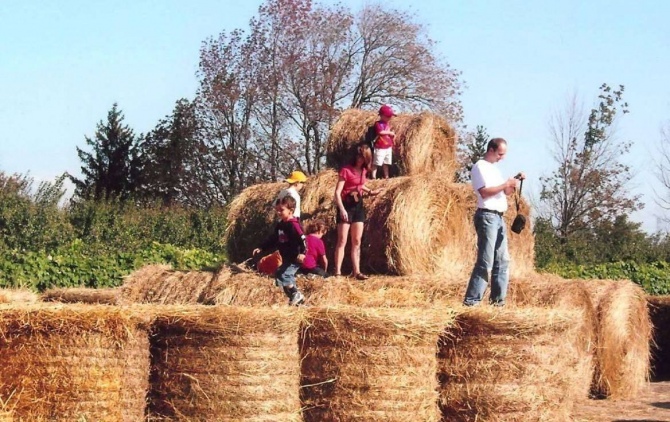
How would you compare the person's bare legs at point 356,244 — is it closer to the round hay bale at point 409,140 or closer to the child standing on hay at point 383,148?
the child standing on hay at point 383,148

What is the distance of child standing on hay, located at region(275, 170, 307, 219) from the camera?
10562mm

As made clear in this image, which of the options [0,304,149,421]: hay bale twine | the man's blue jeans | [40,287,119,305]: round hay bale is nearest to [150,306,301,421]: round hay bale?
[0,304,149,421]: hay bale twine

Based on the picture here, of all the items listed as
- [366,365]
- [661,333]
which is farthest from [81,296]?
[661,333]

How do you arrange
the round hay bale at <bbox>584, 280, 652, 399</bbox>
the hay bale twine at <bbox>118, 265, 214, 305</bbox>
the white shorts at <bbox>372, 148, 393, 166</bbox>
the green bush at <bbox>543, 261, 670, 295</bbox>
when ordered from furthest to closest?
the green bush at <bbox>543, 261, 670, 295</bbox>, the white shorts at <bbox>372, 148, 393, 166</bbox>, the round hay bale at <bbox>584, 280, 652, 399</bbox>, the hay bale twine at <bbox>118, 265, 214, 305</bbox>

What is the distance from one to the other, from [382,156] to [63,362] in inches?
254

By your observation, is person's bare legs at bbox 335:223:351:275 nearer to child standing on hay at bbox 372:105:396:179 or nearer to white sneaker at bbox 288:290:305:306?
white sneaker at bbox 288:290:305:306

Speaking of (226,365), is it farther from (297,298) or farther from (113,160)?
(113,160)

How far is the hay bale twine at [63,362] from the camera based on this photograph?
21.5 ft

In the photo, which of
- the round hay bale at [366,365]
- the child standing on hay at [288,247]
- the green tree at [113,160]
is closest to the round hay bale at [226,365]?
the round hay bale at [366,365]

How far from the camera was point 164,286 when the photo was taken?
10719mm

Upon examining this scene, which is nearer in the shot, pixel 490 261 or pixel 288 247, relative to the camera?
pixel 490 261

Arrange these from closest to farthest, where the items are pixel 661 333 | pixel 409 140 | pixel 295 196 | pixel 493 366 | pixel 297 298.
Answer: pixel 493 366 < pixel 297 298 < pixel 295 196 < pixel 409 140 < pixel 661 333

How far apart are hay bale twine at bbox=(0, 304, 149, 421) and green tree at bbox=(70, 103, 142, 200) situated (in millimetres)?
35440

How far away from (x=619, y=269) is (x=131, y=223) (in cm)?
1364
